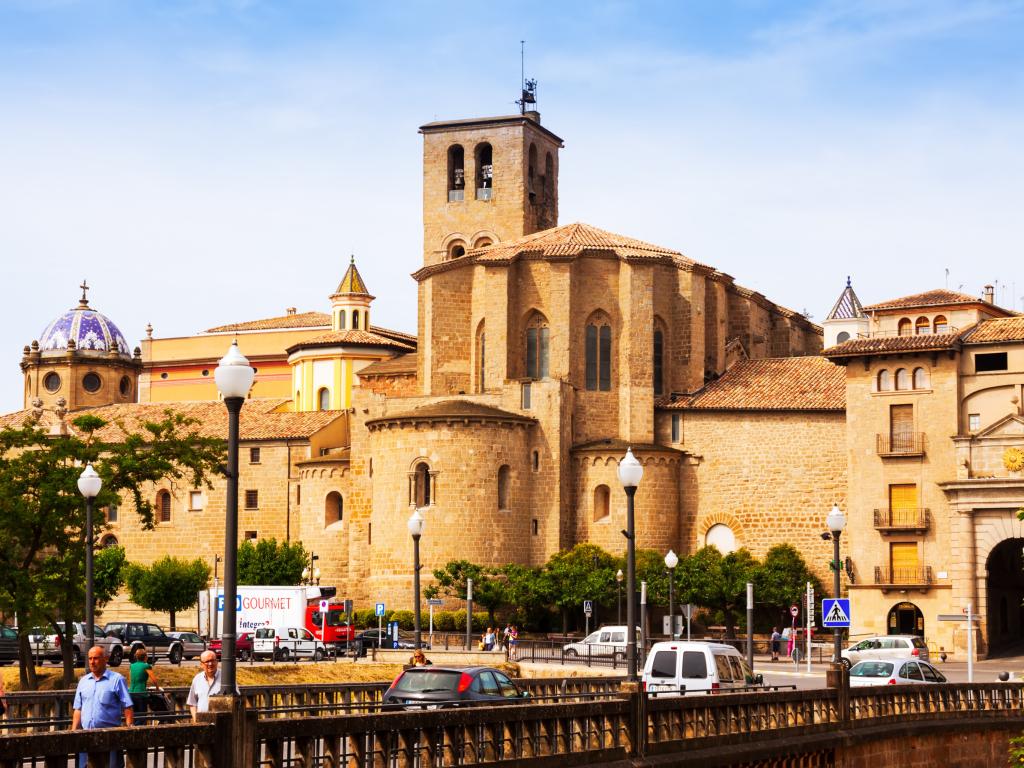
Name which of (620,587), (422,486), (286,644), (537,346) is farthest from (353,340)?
(286,644)

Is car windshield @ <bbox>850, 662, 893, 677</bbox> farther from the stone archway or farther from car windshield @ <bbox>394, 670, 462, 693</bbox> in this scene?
the stone archway

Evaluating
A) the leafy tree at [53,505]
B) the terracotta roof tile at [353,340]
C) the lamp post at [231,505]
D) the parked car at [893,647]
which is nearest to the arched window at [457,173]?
the terracotta roof tile at [353,340]

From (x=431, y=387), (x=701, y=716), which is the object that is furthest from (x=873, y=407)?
(x=701, y=716)

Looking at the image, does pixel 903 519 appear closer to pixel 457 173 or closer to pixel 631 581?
pixel 457 173

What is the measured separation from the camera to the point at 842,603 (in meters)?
36.4

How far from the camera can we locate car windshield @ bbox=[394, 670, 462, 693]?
→ 26.1 metres

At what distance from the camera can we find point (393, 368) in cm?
8806

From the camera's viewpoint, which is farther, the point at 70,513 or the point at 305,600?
the point at 305,600

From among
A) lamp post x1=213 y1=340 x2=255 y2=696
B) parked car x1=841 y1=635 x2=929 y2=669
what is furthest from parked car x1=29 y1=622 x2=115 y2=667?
lamp post x1=213 y1=340 x2=255 y2=696

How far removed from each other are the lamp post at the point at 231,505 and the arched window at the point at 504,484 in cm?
5608

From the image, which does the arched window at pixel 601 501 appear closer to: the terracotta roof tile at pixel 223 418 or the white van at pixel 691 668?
the terracotta roof tile at pixel 223 418

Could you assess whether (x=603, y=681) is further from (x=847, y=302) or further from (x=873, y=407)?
(x=847, y=302)

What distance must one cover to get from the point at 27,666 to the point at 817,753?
21.2 metres

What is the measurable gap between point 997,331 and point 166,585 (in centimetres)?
3909
